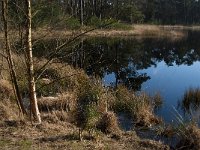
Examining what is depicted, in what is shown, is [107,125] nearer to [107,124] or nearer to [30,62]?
[107,124]

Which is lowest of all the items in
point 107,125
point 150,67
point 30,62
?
point 150,67

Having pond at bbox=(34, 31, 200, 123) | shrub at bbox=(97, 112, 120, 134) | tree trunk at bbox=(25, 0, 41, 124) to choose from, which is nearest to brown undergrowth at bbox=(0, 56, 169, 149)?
shrub at bbox=(97, 112, 120, 134)

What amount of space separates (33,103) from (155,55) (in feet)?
66.8

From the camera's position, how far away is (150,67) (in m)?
21.5

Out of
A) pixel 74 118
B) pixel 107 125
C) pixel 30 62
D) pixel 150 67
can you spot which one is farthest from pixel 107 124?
pixel 150 67

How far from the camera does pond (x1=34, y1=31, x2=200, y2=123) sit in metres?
13.4

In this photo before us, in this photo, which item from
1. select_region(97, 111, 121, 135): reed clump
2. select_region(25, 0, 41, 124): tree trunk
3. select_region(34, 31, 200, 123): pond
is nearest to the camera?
select_region(25, 0, 41, 124): tree trunk

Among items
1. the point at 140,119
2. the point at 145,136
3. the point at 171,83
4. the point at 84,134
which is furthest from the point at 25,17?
the point at 171,83

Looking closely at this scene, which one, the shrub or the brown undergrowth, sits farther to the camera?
the shrub

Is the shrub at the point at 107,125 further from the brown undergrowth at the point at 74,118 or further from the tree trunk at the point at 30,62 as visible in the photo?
the tree trunk at the point at 30,62

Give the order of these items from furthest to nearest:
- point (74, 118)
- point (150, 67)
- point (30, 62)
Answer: point (150, 67) < point (74, 118) < point (30, 62)

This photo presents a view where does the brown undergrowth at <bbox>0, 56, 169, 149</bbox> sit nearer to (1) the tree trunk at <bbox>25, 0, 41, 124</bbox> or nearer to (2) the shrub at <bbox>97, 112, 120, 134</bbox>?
(2) the shrub at <bbox>97, 112, 120, 134</bbox>

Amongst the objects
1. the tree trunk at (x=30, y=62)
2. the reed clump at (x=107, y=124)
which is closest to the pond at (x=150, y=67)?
the reed clump at (x=107, y=124)

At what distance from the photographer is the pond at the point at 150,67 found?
43.9ft
